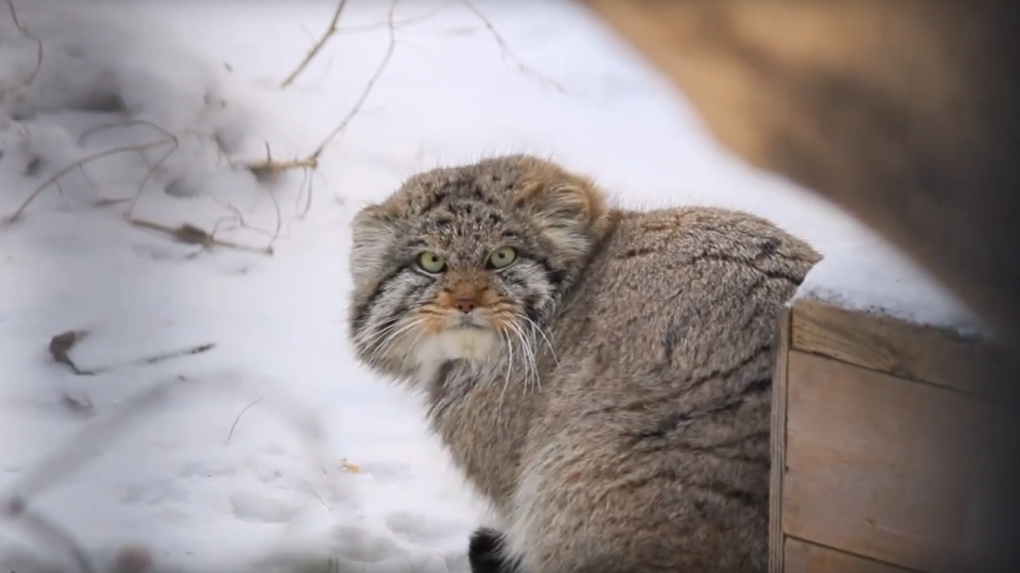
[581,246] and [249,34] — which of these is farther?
[249,34]

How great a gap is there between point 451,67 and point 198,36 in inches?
23.9

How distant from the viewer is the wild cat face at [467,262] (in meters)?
2.17

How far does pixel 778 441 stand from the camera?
180 centimetres

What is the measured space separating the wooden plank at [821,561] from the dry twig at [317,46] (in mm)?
1592

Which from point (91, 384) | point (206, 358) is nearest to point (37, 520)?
point (91, 384)

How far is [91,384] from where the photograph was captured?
262 centimetres

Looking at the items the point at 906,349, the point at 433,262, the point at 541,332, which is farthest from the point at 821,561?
the point at 433,262

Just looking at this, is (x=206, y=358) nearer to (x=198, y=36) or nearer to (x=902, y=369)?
(x=198, y=36)

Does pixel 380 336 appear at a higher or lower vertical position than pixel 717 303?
lower

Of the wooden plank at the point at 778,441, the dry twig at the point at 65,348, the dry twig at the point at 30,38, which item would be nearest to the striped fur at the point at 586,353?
the wooden plank at the point at 778,441

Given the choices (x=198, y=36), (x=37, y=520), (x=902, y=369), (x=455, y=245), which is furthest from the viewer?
(x=198, y=36)

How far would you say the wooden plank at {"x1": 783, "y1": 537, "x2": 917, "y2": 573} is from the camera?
1.75 meters

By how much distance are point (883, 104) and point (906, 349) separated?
0.51 metres

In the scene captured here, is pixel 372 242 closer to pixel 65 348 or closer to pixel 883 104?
pixel 65 348
